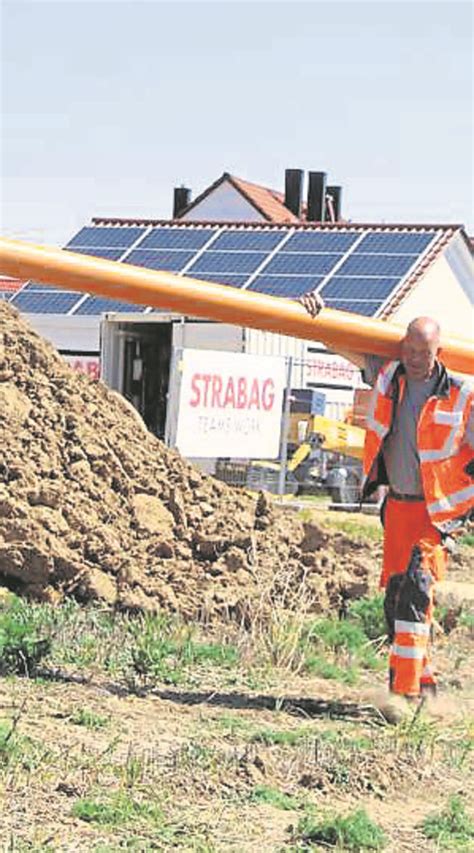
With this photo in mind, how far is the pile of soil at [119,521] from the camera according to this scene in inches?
391

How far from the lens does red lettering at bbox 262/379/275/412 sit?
22578 mm

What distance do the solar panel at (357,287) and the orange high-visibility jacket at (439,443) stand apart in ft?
65.3

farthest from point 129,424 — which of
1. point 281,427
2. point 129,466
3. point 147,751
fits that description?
point 281,427

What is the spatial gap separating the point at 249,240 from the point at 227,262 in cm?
144

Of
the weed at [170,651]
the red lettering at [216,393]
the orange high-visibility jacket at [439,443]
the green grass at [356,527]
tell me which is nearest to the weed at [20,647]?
the weed at [170,651]

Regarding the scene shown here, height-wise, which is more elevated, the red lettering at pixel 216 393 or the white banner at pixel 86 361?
the white banner at pixel 86 361

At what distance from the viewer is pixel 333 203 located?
5288 centimetres

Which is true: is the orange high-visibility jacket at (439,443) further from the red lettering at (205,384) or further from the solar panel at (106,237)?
the solar panel at (106,237)

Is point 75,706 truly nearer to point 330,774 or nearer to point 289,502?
point 330,774

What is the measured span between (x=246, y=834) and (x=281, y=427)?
1689 centimetres

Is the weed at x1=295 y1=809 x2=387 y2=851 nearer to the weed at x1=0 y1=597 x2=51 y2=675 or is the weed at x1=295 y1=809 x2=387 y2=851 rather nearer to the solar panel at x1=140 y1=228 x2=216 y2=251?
the weed at x1=0 y1=597 x2=51 y2=675

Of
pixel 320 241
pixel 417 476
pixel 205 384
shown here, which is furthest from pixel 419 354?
pixel 320 241

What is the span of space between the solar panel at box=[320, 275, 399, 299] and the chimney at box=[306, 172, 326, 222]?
1984 cm

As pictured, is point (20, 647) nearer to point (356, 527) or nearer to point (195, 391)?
point (356, 527)
